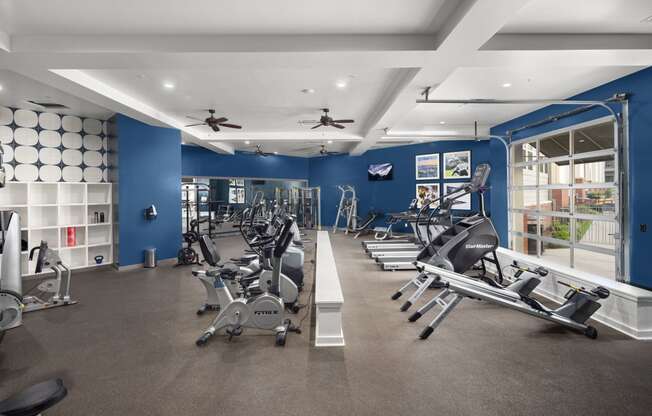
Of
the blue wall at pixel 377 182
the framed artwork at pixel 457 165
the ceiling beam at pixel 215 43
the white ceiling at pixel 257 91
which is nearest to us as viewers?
the ceiling beam at pixel 215 43

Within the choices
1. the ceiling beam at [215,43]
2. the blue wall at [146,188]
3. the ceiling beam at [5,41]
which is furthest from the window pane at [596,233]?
the ceiling beam at [5,41]

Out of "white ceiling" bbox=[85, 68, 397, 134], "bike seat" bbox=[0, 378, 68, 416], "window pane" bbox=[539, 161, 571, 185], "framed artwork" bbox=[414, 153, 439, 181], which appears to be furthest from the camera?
"framed artwork" bbox=[414, 153, 439, 181]

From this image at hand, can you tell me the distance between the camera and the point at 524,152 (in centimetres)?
695

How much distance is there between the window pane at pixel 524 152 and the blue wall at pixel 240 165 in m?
8.47

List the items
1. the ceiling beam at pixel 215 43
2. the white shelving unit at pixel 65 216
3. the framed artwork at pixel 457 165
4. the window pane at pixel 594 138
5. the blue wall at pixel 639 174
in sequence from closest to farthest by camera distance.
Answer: the ceiling beam at pixel 215 43 < the blue wall at pixel 639 174 < the window pane at pixel 594 138 < the white shelving unit at pixel 65 216 < the framed artwork at pixel 457 165

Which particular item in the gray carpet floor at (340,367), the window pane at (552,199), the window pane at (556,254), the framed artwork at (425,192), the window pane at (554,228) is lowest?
the gray carpet floor at (340,367)

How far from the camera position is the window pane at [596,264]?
5992mm

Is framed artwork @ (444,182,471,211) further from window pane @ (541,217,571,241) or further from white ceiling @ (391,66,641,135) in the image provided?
white ceiling @ (391,66,641,135)

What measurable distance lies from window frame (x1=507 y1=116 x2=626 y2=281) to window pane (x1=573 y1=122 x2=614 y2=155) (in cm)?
18

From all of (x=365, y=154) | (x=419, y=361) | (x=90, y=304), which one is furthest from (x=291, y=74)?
(x=365, y=154)

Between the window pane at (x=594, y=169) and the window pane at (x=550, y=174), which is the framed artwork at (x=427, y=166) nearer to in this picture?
the window pane at (x=550, y=174)

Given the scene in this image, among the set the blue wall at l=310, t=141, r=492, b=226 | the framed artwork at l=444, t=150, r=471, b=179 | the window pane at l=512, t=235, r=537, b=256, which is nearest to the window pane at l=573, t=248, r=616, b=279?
the window pane at l=512, t=235, r=537, b=256

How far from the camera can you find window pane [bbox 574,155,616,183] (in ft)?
18.4

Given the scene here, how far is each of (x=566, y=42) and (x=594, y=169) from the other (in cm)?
329
